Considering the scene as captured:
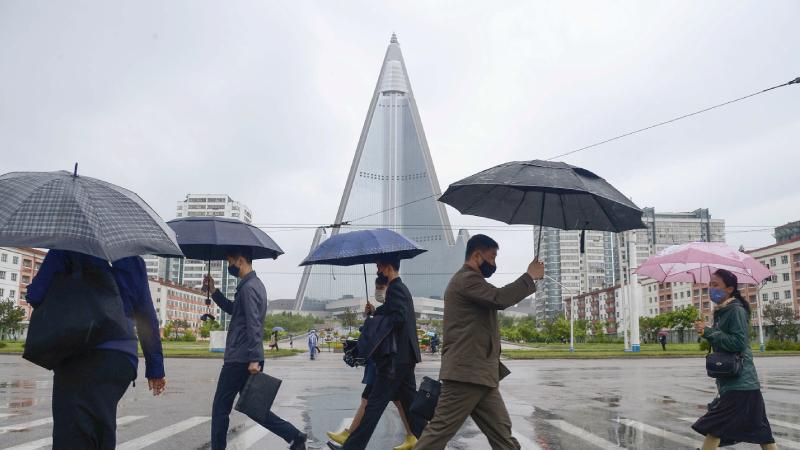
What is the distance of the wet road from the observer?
21.6 feet

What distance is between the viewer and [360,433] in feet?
17.2

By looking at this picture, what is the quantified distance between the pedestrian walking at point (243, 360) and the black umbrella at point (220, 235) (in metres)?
0.66

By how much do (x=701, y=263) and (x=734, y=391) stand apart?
7.34ft

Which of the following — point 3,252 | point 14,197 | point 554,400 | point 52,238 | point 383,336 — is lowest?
point 554,400

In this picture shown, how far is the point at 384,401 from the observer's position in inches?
209

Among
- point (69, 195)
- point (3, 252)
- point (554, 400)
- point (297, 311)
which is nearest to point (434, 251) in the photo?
point (297, 311)

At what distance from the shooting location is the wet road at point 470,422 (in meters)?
6.59

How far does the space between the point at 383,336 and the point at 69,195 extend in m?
2.86

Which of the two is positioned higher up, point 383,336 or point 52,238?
point 52,238

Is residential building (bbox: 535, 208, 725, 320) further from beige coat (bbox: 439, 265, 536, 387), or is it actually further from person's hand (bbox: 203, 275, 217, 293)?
beige coat (bbox: 439, 265, 536, 387)

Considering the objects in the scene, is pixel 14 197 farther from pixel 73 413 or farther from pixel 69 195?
pixel 73 413

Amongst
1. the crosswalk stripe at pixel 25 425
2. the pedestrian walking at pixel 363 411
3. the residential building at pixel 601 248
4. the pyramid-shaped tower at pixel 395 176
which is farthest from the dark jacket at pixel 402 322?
the residential building at pixel 601 248

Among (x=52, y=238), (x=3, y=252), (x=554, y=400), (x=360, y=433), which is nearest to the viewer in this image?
(x=52, y=238)

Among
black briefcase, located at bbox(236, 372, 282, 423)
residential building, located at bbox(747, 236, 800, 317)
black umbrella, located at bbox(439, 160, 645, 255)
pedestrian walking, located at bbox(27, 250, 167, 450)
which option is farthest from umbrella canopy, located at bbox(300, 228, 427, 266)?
residential building, located at bbox(747, 236, 800, 317)
